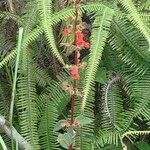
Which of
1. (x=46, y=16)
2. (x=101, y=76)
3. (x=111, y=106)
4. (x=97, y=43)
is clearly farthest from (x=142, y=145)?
(x=46, y=16)

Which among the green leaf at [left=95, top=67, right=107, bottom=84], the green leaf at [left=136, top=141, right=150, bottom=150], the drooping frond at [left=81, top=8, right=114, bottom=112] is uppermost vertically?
the drooping frond at [left=81, top=8, right=114, bottom=112]

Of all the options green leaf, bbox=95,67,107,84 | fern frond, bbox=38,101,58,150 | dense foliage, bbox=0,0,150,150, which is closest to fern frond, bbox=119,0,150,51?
dense foliage, bbox=0,0,150,150

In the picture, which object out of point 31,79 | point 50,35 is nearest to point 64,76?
point 31,79

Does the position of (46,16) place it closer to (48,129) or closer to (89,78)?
(89,78)

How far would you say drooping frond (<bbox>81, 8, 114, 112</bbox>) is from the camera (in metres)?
1.60

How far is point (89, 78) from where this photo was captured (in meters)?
1.60

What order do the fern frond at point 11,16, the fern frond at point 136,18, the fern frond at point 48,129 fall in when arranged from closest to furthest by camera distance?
the fern frond at point 136,18 < the fern frond at point 48,129 < the fern frond at point 11,16

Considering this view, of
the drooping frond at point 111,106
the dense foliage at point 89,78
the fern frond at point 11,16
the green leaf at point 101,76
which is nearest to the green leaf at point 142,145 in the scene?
the dense foliage at point 89,78

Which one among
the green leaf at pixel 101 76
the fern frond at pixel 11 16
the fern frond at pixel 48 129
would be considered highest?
the fern frond at pixel 11 16

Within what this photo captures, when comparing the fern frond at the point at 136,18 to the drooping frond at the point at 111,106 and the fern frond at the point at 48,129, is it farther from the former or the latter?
the fern frond at the point at 48,129

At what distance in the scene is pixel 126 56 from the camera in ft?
5.91

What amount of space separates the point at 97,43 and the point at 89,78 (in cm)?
16

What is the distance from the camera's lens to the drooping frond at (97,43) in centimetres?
160

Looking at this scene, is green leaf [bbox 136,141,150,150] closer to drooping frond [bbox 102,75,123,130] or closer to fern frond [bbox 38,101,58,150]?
drooping frond [bbox 102,75,123,130]
